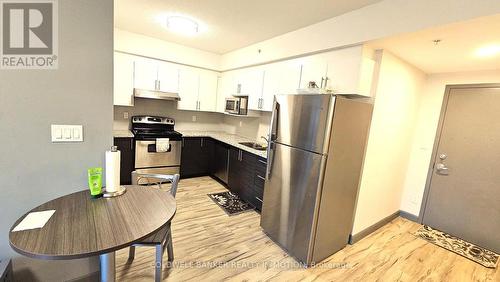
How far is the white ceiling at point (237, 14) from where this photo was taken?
217 cm

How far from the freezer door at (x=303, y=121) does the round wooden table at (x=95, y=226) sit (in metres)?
1.29

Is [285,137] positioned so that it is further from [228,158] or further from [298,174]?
[228,158]

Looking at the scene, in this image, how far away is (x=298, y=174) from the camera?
2143mm

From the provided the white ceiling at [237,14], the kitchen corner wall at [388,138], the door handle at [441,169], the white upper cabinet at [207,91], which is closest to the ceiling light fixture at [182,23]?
the white ceiling at [237,14]

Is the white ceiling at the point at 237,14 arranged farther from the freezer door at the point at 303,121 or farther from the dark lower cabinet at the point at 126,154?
the dark lower cabinet at the point at 126,154

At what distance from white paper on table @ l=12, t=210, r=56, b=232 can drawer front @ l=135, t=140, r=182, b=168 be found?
8.36ft

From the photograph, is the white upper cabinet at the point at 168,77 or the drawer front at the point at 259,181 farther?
the white upper cabinet at the point at 168,77

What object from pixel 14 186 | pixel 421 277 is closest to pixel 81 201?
pixel 14 186

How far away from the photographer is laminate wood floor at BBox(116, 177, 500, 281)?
1947mm

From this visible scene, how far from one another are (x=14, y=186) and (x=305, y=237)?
2245 mm

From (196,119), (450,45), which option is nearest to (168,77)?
(196,119)

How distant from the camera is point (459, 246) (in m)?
2.70

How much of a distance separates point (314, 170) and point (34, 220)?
1.91 metres

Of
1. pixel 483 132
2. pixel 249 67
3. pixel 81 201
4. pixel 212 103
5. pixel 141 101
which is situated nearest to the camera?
pixel 81 201
